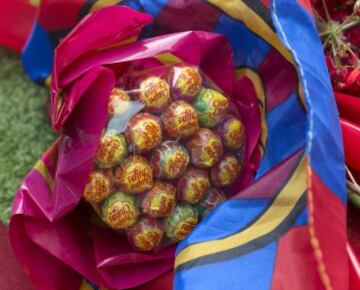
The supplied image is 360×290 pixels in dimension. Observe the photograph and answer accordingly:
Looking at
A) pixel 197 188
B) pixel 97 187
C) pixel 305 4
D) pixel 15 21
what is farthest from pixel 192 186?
pixel 15 21

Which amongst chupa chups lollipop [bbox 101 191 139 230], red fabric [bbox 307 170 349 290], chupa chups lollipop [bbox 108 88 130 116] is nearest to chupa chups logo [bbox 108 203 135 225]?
chupa chups lollipop [bbox 101 191 139 230]

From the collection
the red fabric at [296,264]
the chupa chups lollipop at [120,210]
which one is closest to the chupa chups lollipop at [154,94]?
the chupa chups lollipop at [120,210]

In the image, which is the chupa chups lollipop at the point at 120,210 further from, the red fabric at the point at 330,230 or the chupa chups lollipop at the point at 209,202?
the red fabric at the point at 330,230

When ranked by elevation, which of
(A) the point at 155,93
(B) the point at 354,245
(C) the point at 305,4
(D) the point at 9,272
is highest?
(C) the point at 305,4

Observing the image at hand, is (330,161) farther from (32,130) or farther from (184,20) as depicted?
(32,130)

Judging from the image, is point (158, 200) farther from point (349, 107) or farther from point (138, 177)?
point (349, 107)

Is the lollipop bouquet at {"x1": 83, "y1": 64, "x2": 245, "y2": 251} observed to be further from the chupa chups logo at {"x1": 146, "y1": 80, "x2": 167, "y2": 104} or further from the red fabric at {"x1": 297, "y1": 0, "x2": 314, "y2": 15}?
the red fabric at {"x1": 297, "y1": 0, "x2": 314, "y2": 15}
